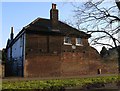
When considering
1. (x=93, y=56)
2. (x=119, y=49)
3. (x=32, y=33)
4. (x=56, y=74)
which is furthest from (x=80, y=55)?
(x=119, y=49)

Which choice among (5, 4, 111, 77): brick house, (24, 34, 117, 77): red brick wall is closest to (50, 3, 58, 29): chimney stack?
(5, 4, 111, 77): brick house

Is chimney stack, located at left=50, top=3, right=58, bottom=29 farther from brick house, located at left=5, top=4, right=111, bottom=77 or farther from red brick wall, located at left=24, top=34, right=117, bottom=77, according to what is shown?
red brick wall, located at left=24, top=34, right=117, bottom=77

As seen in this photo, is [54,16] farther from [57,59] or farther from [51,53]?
[57,59]

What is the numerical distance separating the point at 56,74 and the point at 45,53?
3.54 meters

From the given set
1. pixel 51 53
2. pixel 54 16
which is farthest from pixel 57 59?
pixel 54 16

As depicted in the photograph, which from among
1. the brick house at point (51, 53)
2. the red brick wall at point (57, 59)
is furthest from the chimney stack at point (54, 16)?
the red brick wall at point (57, 59)

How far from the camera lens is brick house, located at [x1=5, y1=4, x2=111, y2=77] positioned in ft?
116

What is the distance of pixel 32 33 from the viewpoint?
3600 centimetres

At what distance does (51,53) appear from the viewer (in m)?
37.0

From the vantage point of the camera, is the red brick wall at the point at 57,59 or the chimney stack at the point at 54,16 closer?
the red brick wall at the point at 57,59

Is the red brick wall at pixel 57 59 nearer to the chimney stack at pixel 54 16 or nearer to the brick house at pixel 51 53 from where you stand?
the brick house at pixel 51 53

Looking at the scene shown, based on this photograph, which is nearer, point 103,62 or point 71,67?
point 71,67

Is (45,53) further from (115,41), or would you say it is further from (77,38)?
(115,41)

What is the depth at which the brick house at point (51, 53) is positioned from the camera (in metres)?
35.3
